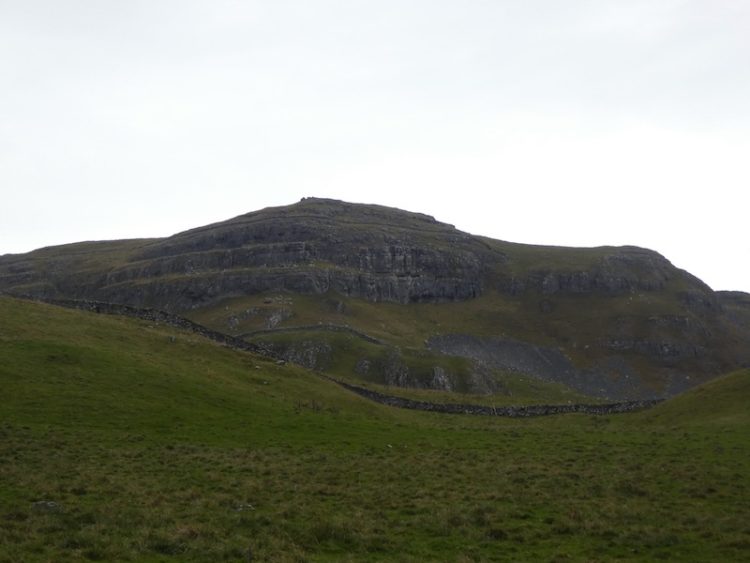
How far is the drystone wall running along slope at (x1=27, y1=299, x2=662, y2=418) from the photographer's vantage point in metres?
64.5

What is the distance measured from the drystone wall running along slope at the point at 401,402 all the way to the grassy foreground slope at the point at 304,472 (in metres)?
7.22

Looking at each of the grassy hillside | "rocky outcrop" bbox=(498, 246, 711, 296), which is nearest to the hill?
"rocky outcrop" bbox=(498, 246, 711, 296)

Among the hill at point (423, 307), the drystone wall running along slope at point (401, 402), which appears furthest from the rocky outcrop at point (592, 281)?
the drystone wall running along slope at point (401, 402)

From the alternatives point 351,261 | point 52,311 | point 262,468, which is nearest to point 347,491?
point 262,468

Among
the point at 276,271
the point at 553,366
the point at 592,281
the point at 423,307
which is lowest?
the point at 553,366

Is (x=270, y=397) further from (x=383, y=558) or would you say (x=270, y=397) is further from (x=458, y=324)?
(x=458, y=324)

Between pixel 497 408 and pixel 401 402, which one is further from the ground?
pixel 401 402

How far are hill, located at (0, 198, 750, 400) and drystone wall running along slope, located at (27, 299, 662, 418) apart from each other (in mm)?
43335

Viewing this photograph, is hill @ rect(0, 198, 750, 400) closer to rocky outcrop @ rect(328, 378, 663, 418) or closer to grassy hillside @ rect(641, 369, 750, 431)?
rocky outcrop @ rect(328, 378, 663, 418)

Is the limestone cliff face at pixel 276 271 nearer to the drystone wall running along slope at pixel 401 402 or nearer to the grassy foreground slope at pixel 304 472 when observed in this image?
the drystone wall running along slope at pixel 401 402

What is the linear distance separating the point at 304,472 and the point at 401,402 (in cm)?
3489

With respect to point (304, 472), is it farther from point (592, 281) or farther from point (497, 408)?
point (592, 281)

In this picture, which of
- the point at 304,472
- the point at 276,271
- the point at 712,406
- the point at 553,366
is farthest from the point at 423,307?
the point at 304,472

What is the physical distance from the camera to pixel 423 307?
577 ft
